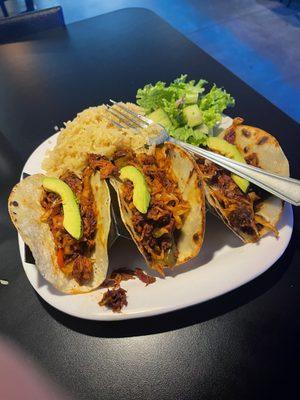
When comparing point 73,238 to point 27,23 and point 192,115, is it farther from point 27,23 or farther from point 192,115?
point 27,23

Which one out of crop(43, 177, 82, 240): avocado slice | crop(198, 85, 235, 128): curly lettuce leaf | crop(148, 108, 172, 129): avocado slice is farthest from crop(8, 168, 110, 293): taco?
crop(198, 85, 235, 128): curly lettuce leaf

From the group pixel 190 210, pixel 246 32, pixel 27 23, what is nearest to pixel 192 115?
pixel 190 210

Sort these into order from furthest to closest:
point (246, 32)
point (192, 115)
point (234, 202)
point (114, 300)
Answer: point (246, 32) < point (192, 115) < point (234, 202) < point (114, 300)

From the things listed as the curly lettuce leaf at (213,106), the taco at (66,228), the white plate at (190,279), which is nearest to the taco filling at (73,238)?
the taco at (66,228)

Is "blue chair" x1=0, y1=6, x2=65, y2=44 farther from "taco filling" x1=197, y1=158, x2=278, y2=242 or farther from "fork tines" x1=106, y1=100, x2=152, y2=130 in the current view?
"taco filling" x1=197, y1=158, x2=278, y2=242

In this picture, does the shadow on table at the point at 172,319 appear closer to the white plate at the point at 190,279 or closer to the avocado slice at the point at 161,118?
the white plate at the point at 190,279

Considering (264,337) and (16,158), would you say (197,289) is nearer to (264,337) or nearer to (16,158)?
(264,337)
